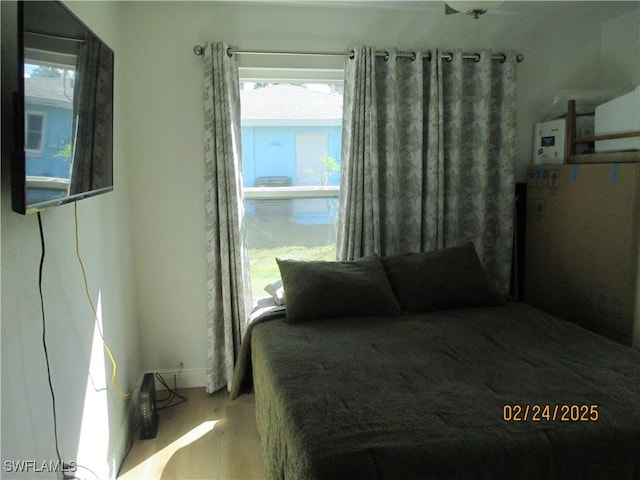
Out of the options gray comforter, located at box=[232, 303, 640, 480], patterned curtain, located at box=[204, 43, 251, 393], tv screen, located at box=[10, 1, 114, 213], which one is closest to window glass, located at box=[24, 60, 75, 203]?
tv screen, located at box=[10, 1, 114, 213]

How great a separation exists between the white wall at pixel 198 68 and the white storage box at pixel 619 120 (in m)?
0.51

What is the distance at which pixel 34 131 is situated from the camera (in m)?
1.18

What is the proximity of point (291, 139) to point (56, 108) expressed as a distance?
1.92 meters

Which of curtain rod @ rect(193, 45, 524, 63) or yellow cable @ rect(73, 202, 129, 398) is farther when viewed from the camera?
curtain rod @ rect(193, 45, 524, 63)

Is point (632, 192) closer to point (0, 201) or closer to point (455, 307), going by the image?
point (455, 307)

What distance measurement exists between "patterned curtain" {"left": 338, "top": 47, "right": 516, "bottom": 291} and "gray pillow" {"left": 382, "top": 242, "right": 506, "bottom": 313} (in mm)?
278

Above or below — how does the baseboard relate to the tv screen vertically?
A: below

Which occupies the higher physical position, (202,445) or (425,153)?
(425,153)

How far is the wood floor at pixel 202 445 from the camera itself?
2.24 meters

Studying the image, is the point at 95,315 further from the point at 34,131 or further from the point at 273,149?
the point at 273,149

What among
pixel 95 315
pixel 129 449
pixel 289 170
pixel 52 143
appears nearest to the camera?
pixel 52 143

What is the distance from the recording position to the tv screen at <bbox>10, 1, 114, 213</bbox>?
112cm
